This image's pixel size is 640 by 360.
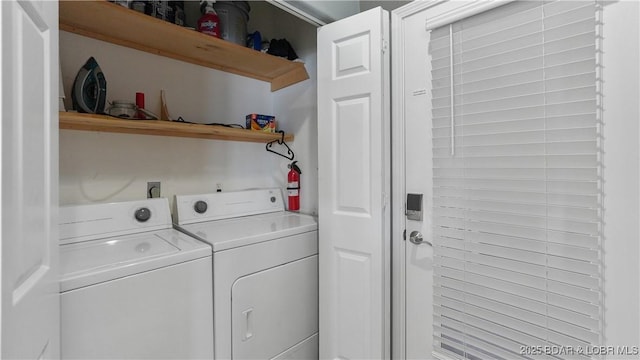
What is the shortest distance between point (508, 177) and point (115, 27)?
79.9 inches

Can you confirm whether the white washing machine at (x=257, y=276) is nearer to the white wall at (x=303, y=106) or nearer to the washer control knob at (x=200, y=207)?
the washer control knob at (x=200, y=207)

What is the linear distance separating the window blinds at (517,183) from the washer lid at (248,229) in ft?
2.64

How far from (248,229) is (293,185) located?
0.66 metres

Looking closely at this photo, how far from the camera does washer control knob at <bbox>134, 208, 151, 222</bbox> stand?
162cm

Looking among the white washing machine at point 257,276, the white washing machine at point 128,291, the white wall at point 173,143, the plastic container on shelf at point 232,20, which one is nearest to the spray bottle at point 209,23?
the plastic container on shelf at point 232,20

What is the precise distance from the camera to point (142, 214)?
163 centimetres

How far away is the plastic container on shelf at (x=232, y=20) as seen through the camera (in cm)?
189

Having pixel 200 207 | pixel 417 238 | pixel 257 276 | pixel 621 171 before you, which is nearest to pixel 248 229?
pixel 257 276

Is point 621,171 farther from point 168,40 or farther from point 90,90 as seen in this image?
point 90,90

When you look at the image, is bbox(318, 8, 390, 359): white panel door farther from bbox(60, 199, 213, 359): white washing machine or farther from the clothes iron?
the clothes iron

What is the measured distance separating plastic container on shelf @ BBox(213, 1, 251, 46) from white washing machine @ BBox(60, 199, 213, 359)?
123 cm

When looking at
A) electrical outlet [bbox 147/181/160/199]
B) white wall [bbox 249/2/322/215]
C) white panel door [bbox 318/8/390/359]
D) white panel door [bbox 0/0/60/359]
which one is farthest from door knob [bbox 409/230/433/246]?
electrical outlet [bbox 147/181/160/199]

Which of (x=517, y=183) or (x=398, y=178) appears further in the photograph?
(x=398, y=178)

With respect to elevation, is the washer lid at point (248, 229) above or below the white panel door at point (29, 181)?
below
